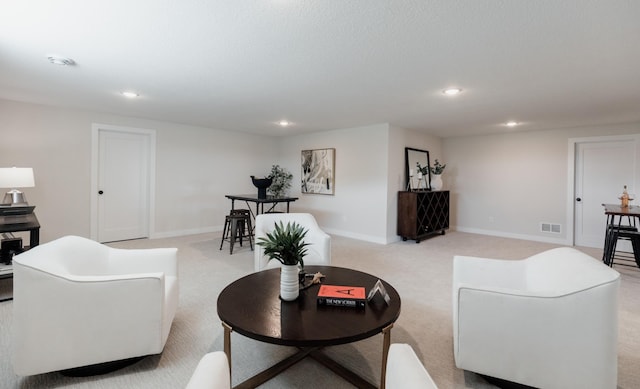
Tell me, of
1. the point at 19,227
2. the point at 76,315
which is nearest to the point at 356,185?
the point at 19,227

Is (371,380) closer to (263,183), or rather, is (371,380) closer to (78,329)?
(78,329)

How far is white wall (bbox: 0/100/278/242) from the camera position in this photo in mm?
4277

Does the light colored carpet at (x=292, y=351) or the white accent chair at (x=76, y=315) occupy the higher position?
the white accent chair at (x=76, y=315)

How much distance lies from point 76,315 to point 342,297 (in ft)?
4.66

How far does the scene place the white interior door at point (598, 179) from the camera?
4918 mm

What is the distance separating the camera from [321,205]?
6.46 metres

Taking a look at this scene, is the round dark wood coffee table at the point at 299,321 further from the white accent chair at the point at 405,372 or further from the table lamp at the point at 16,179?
the table lamp at the point at 16,179

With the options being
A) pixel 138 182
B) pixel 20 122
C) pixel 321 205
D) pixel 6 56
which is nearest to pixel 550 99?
pixel 321 205

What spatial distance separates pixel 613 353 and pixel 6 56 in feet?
15.3

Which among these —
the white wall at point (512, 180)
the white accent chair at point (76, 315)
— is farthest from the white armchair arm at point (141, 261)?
the white wall at point (512, 180)

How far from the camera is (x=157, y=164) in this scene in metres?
5.45

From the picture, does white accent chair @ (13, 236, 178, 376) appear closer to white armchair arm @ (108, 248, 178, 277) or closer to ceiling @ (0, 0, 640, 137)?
white armchair arm @ (108, 248, 178, 277)

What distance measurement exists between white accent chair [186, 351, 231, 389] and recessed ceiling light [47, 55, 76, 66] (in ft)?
9.78

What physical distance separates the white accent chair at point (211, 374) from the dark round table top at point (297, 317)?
398 mm
